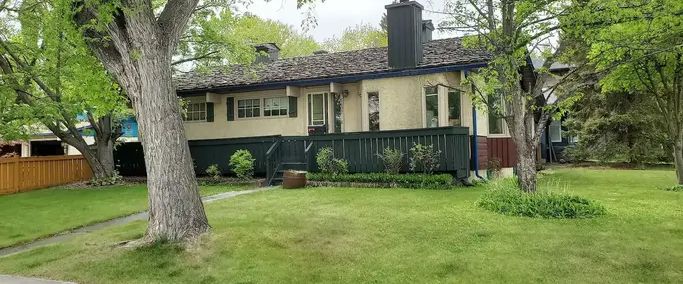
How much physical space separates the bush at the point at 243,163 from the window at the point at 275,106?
10.5 ft

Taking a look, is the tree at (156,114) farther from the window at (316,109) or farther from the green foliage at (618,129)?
the green foliage at (618,129)

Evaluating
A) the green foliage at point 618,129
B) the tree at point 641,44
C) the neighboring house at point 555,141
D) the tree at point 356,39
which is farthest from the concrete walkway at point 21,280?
the tree at point 356,39

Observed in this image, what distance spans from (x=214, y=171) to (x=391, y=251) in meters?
11.3

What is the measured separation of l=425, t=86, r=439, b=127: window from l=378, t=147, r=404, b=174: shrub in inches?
99.9

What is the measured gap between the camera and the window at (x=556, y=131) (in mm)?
29938

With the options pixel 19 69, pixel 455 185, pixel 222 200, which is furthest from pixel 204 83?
pixel 455 185

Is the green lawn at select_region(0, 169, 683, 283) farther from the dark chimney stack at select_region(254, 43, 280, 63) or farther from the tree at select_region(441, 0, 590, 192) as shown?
the dark chimney stack at select_region(254, 43, 280, 63)

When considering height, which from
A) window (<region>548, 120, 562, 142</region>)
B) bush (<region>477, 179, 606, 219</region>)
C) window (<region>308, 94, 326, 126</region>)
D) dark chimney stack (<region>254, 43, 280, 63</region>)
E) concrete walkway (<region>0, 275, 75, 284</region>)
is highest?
dark chimney stack (<region>254, 43, 280, 63</region>)

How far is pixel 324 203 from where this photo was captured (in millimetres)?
9766

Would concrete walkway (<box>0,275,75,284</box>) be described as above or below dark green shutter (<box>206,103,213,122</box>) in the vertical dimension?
below

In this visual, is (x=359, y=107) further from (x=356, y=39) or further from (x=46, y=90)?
(x=356, y=39)

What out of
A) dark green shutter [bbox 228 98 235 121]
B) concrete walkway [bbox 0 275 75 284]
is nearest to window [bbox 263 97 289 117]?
dark green shutter [bbox 228 98 235 121]

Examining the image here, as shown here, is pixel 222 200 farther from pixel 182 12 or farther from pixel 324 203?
pixel 182 12

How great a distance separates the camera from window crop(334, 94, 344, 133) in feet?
57.1
